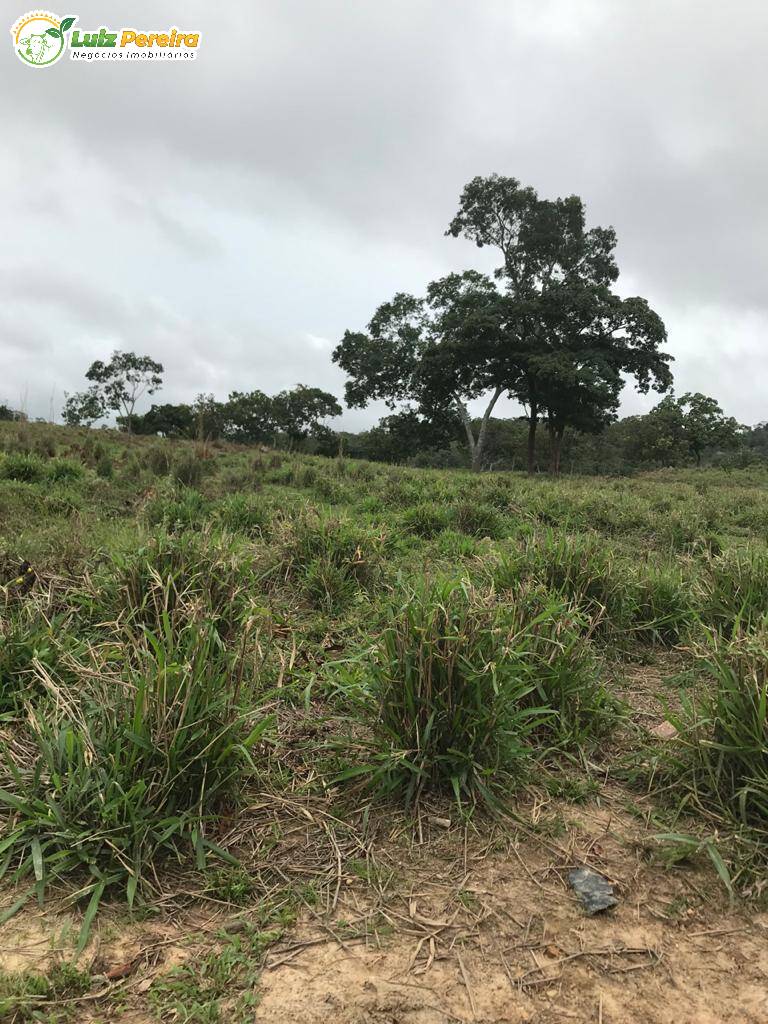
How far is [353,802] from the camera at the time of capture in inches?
77.7

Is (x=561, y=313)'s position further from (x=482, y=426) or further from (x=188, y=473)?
(x=188, y=473)

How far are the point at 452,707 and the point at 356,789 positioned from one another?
17.2 inches

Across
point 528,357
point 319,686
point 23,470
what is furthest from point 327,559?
point 528,357

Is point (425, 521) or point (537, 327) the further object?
point (537, 327)

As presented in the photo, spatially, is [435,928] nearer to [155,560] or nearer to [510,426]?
[155,560]

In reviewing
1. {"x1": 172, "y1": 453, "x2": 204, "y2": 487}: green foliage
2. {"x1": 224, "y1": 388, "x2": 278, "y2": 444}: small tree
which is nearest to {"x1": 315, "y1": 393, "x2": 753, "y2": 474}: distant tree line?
{"x1": 224, "y1": 388, "x2": 278, "y2": 444}: small tree

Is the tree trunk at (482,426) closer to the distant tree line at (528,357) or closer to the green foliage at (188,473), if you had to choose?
the distant tree line at (528,357)

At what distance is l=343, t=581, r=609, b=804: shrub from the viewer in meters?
1.98

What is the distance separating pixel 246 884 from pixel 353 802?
46 centimetres

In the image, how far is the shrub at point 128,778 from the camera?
1.60 metres

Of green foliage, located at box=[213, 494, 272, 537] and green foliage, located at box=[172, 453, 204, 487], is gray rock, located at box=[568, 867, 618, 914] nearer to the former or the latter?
green foliage, located at box=[213, 494, 272, 537]

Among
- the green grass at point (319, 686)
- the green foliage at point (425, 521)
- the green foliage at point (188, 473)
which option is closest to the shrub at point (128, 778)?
the green grass at point (319, 686)

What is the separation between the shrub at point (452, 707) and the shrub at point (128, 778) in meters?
0.46

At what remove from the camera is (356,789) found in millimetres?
2020
